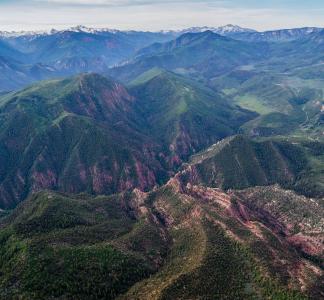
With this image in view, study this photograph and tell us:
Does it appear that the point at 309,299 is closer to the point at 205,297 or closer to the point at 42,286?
the point at 205,297

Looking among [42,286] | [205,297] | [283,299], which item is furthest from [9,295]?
[283,299]

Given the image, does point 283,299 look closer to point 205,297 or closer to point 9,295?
point 205,297

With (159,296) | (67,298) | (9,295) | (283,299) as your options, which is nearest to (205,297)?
(159,296)

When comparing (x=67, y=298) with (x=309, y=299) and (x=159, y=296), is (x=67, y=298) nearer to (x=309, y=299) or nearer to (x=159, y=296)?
(x=159, y=296)

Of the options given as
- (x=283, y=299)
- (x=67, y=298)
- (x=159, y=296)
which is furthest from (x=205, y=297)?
(x=67, y=298)

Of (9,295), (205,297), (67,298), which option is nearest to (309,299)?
(205,297)
